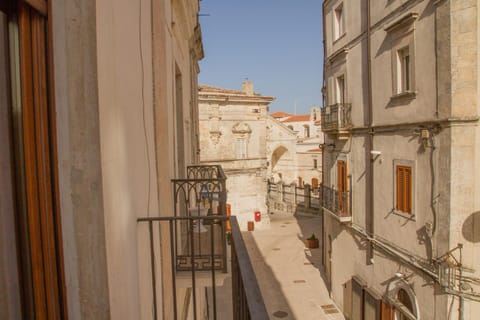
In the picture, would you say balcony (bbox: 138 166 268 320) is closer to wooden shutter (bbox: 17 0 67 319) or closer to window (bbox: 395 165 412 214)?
wooden shutter (bbox: 17 0 67 319)

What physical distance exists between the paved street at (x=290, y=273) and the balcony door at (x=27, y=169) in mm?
11797

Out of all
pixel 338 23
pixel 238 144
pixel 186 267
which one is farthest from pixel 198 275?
pixel 238 144

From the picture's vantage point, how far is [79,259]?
207cm

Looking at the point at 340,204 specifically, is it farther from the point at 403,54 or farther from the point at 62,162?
the point at 62,162

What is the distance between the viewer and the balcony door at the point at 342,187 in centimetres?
1324

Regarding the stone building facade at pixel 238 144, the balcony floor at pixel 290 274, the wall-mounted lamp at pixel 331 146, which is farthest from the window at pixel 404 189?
the stone building facade at pixel 238 144

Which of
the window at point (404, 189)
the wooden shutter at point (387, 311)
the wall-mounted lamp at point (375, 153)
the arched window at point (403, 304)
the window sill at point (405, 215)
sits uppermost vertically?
the wall-mounted lamp at point (375, 153)

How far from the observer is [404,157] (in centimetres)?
958

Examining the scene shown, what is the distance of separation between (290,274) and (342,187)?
17.5 feet

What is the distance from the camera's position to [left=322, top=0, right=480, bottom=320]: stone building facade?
7645 mm

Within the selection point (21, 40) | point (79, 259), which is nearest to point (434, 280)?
point (79, 259)

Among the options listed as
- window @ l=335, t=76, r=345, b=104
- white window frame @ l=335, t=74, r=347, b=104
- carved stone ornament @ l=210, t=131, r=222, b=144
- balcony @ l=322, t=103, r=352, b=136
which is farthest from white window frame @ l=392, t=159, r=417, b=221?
carved stone ornament @ l=210, t=131, r=222, b=144

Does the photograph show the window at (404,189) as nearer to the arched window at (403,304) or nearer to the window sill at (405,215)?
the window sill at (405,215)

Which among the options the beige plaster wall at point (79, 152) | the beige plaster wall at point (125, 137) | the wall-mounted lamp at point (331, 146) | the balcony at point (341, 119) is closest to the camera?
the beige plaster wall at point (79, 152)
